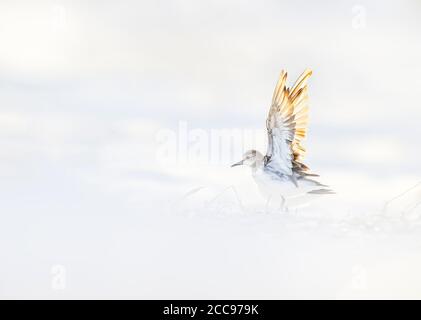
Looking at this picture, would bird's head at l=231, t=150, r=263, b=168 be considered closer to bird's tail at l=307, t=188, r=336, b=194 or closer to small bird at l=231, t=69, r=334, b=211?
small bird at l=231, t=69, r=334, b=211

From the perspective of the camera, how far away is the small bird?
7.04 feet

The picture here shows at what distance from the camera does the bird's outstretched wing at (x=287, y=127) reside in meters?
2.14

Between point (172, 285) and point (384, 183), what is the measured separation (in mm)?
848

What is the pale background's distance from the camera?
6.86 feet

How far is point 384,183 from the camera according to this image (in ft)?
7.20

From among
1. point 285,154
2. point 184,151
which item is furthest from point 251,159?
point 184,151

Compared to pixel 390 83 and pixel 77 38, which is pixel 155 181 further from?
pixel 390 83

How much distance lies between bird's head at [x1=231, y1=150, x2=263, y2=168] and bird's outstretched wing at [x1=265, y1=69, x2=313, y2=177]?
0.10 ft

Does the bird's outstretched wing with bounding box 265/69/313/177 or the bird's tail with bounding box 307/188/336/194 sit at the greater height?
the bird's outstretched wing with bounding box 265/69/313/177

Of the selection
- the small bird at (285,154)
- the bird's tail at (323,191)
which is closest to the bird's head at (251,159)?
the small bird at (285,154)

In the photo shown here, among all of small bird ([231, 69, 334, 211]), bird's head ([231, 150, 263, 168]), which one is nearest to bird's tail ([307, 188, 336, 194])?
small bird ([231, 69, 334, 211])

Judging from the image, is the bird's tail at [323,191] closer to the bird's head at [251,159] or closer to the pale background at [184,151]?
the pale background at [184,151]

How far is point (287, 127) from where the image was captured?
2154mm

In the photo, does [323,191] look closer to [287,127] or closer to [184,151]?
[287,127]
